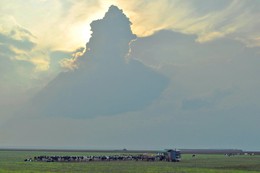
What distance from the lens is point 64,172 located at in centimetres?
5531

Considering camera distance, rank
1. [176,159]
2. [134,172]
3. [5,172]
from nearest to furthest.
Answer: [5,172] → [134,172] → [176,159]

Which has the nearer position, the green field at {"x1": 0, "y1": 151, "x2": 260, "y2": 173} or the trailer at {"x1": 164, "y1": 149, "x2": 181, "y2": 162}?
the green field at {"x1": 0, "y1": 151, "x2": 260, "y2": 173}

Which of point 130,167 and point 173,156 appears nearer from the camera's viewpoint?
point 130,167

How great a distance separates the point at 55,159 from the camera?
325 ft

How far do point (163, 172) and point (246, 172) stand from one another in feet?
42.1

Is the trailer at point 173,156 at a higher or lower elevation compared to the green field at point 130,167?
higher

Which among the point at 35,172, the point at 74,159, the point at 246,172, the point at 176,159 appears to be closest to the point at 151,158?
the point at 176,159

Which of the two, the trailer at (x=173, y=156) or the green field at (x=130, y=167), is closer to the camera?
the green field at (x=130, y=167)

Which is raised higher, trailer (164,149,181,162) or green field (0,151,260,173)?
trailer (164,149,181,162)

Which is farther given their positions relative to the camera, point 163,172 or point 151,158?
point 151,158

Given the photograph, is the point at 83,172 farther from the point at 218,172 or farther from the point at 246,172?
the point at 246,172

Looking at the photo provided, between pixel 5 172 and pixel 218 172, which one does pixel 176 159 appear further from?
pixel 5 172

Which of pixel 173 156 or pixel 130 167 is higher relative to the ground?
pixel 173 156

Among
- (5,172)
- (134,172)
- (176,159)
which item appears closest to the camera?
(5,172)
